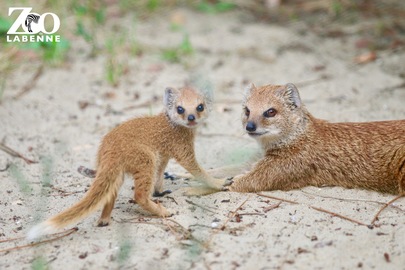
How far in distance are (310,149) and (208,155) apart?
1195 millimetres

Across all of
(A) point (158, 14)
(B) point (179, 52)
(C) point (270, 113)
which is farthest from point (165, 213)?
(A) point (158, 14)

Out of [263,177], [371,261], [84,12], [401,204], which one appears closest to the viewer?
[371,261]

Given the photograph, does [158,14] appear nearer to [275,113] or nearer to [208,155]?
[208,155]

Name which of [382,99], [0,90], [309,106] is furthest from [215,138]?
[0,90]

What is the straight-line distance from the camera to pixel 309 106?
6996mm

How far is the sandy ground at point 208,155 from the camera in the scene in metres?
4.11

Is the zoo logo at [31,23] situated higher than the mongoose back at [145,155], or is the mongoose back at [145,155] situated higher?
the zoo logo at [31,23]

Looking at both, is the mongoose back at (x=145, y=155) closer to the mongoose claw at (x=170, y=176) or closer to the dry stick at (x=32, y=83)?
the mongoose claw at (x=170, y=176)

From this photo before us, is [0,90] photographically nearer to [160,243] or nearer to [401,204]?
[160,243]

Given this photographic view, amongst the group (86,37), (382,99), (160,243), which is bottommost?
(160,243)

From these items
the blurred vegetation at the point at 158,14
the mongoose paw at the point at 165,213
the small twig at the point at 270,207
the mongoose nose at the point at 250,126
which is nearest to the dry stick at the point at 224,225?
the small twig at the point at 270,207

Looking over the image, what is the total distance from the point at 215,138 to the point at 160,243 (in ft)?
7.63

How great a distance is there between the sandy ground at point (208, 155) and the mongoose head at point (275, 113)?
19.4 inches

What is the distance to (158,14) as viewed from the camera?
30.6 feet
